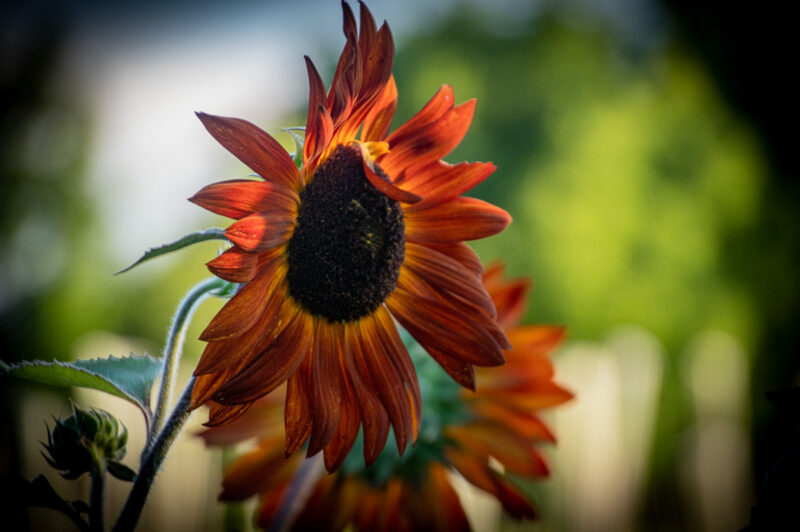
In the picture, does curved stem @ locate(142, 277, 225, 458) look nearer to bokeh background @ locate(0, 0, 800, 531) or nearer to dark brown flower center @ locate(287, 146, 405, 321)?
dark brown flower center @ locate(287, 146, 405, 321)

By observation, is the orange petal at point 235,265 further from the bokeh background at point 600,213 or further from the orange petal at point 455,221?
the bokeh background at point 600,213

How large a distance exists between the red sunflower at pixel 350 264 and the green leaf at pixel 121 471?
0.08 metres

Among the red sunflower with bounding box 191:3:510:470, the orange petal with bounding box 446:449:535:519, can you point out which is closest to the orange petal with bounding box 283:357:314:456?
the red sunflower with bounding box 191:3:510:470

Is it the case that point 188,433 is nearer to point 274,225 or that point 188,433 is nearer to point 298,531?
point 298,531

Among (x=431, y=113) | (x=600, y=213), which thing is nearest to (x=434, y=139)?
(x=431, y=113)

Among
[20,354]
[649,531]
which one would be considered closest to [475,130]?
[649,531]

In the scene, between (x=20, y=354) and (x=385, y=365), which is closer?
(x=385, y=365)

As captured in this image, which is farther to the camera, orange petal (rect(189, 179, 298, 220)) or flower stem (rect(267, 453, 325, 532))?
flower stem (rect(267, 453, 325, 532))

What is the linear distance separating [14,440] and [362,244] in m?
1.08

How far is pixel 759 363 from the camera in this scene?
17.7 ft

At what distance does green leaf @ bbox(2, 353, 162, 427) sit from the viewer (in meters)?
0.36

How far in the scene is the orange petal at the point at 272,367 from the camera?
1.14 ft

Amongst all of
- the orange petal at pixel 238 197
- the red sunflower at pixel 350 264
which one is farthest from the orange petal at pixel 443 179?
the orange petal at pixel 238 197

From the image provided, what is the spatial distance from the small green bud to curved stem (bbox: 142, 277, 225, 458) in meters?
0.03
